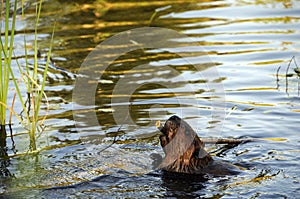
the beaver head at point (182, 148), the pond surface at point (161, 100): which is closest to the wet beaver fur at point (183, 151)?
the beaver head at point (182, 148)

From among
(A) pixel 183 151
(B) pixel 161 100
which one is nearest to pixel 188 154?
(A) pixel 183 151

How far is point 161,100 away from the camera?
7.51 m

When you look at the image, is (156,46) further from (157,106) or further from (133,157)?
(133,157)

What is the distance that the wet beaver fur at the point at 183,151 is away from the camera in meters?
5.36

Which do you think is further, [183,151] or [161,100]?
[161,100]

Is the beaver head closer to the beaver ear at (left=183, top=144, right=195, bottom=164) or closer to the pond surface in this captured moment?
the beaver ear at (left=183, top=144, right=195, bottom=164)

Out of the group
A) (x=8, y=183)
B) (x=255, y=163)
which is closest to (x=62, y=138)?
(x=8, y=183)

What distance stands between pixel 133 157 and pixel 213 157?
2.40 feet

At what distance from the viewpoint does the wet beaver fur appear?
5.36 metres

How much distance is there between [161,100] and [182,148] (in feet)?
7.11

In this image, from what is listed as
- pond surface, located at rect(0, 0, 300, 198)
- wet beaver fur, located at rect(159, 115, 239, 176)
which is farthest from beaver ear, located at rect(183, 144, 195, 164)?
pond surface, located at rect(0, 0, 300, 198)

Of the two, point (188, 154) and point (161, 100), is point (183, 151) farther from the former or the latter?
point (161, 100)

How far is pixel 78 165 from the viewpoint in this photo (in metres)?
5.62

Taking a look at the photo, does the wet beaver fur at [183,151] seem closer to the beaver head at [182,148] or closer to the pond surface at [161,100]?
the beaver head at [182,148]
